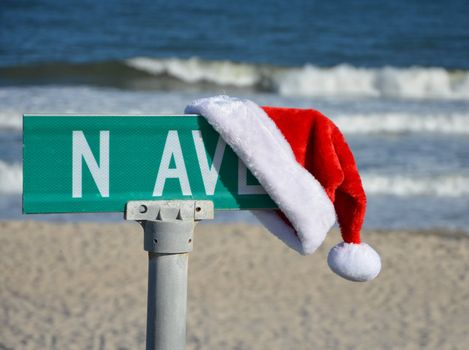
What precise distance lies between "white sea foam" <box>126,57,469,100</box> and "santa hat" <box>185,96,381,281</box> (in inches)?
522

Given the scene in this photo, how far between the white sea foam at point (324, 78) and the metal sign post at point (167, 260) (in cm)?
1341

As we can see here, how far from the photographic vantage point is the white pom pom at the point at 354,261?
69.1 inches

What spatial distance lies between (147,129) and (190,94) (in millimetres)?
12897

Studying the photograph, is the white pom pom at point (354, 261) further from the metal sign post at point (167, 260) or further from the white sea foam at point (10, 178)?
the white sea foam at point (10, 178)

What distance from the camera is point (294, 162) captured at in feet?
5.49

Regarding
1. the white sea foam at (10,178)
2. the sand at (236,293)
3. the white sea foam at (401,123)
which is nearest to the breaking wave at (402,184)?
the white sea foam at (10,178)

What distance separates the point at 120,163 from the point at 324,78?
48.8ft

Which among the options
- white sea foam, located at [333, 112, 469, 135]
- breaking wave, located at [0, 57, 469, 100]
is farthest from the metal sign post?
breaking wave, located at [0, 57, 469, 100]

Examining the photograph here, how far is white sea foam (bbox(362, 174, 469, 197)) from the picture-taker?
8.08 meters

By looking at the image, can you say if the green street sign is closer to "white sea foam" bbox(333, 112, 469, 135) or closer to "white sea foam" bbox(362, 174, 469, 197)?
"white sea foam" bbox(362, 174, 469, 197)

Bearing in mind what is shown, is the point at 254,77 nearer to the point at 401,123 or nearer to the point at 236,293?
the point at 401,123

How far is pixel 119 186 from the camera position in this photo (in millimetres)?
1570

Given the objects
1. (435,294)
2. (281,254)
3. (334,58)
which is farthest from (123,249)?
(334,58)

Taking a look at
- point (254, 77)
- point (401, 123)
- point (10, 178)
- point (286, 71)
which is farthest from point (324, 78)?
point (10, 178)
